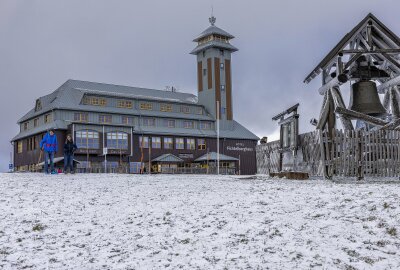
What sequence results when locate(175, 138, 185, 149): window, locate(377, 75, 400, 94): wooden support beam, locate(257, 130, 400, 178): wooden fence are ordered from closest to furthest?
locate(377, 75, 400, 94): wooden support beam, locate(257, 130, 400, 178): wooden fence, locate(175, 138, 185, 149): window

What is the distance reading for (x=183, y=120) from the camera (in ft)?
216

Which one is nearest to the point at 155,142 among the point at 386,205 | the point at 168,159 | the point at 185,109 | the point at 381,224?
the point at 168,159

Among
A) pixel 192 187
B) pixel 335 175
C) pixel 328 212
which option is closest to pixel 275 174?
pixel 335 175

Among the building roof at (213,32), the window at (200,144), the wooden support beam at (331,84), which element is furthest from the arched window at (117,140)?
the wooden support beam at (331,84)

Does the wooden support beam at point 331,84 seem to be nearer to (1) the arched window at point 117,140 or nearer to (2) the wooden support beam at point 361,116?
(2) the wooden support beam at point 361,116

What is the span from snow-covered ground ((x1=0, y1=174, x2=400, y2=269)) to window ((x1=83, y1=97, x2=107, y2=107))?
4739 cm

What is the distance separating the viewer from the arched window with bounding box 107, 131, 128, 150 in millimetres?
55531

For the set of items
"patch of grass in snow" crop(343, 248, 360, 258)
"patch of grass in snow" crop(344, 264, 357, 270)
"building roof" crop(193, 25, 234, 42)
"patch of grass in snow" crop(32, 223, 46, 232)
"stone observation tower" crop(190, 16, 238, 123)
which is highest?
"building roof" crop(193, 25, 234, 42)

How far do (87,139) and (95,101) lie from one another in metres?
7.13

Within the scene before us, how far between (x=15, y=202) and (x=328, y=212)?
8.10 meters

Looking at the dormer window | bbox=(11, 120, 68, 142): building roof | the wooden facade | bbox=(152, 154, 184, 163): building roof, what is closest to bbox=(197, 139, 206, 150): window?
the wooden facade

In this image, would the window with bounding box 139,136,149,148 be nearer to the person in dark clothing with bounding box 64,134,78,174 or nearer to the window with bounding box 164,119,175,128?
the window with bounding box 164,119,175,128

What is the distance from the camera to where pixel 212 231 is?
8.38 metres

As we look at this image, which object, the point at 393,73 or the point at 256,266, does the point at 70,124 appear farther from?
the point at 256,266
